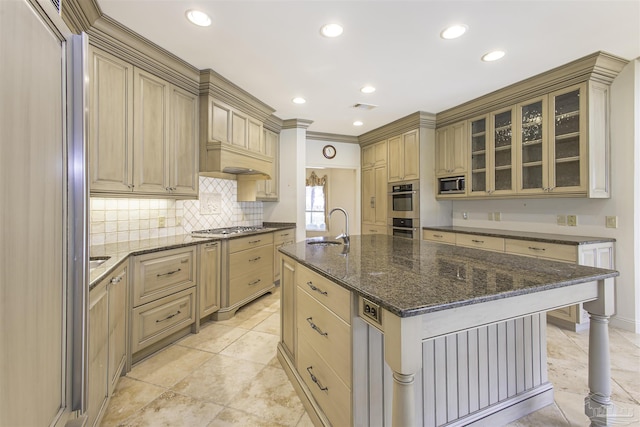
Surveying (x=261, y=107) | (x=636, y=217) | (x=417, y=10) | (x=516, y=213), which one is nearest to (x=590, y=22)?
(x=417, y=10)

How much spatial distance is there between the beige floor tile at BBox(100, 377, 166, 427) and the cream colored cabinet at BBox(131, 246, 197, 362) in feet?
0.86

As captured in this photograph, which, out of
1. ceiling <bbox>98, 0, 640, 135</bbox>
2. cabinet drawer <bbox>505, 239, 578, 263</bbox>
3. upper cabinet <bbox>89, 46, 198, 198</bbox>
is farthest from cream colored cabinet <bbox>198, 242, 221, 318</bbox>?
cabinet drawer <bbox>505, 239, 578, 263</bbox>

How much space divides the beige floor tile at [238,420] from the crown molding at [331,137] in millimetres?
4306

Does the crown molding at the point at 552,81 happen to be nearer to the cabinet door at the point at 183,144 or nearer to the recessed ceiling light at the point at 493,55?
the recessed ceiling light at the point at 493,55

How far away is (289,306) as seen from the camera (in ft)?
6.64

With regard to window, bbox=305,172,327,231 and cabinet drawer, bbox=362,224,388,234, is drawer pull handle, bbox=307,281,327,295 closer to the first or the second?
cabinet drawer, bbox=362,224,388,234

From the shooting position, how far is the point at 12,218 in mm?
493

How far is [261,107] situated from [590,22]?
3.18 metres

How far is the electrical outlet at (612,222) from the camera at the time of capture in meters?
2.73

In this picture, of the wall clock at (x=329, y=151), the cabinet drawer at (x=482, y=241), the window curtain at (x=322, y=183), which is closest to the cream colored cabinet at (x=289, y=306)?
the cabinet drawer at (x=482, y=241)

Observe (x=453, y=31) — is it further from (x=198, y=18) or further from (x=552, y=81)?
(x=198, y=18)

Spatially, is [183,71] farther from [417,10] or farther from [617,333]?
[617,333]

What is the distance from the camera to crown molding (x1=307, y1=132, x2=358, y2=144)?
5141 millimetres

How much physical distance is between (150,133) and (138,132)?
0.11m
